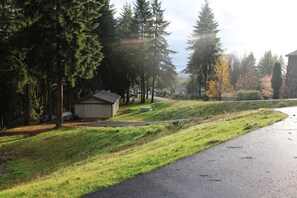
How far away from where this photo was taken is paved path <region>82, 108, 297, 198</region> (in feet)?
20.3

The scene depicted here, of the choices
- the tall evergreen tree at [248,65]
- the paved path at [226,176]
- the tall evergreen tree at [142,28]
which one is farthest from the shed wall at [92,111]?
the tall evergreen tree at [248,65]

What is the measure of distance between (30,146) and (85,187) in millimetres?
15919

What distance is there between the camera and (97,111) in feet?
119

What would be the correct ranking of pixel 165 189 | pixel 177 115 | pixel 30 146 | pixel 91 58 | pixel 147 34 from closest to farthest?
1. pixel 165 189
2. pixel 30 146
3. pixel 91 58
4. pixel 177 115
5. pixel 147 34

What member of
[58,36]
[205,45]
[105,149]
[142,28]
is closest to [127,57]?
[142,28]

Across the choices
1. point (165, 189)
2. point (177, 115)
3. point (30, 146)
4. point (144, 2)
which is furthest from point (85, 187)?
point (144, 2)

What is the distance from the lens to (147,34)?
154ft

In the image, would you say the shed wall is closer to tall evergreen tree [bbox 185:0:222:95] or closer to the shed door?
the shed door

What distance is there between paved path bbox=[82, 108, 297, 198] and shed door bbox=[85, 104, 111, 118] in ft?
89.8

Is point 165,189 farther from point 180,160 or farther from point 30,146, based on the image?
point 30,146

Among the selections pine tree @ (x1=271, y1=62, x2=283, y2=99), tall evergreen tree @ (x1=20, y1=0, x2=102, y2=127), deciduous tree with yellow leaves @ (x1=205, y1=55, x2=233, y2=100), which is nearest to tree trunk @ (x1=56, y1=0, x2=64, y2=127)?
tall evergreen tree @ (x1=20, y1=0, x2=102, y2=127)

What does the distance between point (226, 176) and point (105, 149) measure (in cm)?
1053

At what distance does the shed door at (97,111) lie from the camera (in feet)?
118

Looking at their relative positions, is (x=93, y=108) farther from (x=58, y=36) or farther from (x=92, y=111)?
(x=58, y=36)
